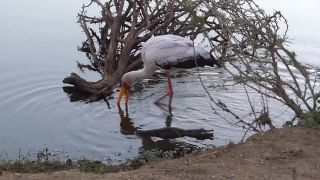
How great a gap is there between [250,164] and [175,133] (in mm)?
2957

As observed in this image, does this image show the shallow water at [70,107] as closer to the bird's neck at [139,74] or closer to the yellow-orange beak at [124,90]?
the yellow-orange beak at [124,90]

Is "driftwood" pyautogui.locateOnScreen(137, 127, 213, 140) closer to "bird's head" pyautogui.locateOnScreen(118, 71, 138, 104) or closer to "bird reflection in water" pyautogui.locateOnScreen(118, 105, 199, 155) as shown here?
"bird reflection in water" pyautogui.locateOnScreen(118, 105, 199, 155)

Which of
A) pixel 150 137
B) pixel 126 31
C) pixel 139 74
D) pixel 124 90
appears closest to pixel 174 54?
pixel 139 74

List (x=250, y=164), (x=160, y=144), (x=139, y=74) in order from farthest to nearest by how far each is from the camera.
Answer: (x=139, y=74)
(x=160, y=144)
(x=250, y=164)

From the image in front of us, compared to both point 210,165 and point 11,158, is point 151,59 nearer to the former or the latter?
point 11,158

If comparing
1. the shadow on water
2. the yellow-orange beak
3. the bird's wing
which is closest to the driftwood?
the shadow on water

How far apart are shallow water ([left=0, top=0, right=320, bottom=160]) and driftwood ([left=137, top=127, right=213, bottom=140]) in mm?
133

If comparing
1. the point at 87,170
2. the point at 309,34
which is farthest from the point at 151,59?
the point at 309,34

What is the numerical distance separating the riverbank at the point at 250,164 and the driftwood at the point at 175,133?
191 cm

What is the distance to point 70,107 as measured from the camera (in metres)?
9.07

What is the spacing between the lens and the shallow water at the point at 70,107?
740 centimetres

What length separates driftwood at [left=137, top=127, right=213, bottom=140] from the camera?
7.79m

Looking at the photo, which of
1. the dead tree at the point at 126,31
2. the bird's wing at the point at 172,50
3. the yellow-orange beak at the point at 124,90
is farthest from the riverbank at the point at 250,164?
the dead tree at the point at 126,31

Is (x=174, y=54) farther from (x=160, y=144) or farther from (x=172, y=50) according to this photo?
(x=160, y=144)
